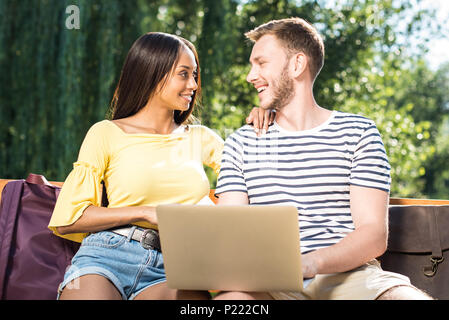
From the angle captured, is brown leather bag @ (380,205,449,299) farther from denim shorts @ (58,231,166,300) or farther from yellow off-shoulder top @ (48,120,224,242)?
denim shorts @ (58,231,166,300)

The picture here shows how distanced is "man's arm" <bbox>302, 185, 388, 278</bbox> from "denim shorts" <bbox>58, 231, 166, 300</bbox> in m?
0.49

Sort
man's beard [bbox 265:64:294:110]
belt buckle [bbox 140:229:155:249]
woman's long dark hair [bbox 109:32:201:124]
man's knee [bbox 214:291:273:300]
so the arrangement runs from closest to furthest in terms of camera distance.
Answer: man's knee [bbox 214:291:273:300]
belt buckle [bbox 140:229:155:249]
man's beard [bbox 265:64:294:110]
woman's long dark hair [bbox 109:32:201:124]

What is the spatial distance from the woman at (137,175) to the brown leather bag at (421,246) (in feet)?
2.02

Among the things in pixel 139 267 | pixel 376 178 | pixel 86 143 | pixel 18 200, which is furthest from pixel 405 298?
pixel 18 200

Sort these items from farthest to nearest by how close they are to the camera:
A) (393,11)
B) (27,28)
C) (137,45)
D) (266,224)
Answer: (393,11), (27,28), (137,45), (266,224)

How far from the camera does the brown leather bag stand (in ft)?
6.01

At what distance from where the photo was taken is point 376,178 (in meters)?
1.59

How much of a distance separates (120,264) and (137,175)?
302 millimetres

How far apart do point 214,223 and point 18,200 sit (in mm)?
958

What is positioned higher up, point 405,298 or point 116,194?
point 116,194

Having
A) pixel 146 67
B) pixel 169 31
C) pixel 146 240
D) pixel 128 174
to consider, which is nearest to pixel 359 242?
pixel 146 240

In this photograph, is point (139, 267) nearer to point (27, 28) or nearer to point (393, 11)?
point (27, 28)

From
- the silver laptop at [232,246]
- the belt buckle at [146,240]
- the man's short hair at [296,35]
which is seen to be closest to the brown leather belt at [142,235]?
the belt buckle at [146,240]

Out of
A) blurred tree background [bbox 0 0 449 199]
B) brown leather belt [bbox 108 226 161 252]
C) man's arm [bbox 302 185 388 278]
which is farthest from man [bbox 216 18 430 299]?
blurred tree background [bbox 0 0 449 199]
